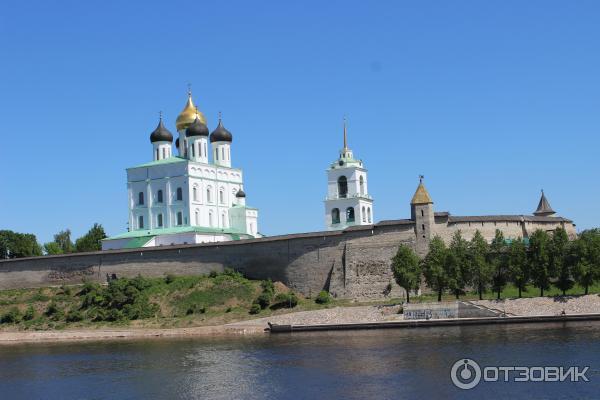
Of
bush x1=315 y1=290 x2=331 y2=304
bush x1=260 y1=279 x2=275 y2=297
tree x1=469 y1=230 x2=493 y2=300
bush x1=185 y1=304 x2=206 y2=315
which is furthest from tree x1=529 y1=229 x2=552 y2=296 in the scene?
bush x1=185 y1=304 x2=206 y2=315

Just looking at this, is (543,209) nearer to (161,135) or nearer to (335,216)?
(335,216)

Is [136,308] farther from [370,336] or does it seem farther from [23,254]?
[23,254]

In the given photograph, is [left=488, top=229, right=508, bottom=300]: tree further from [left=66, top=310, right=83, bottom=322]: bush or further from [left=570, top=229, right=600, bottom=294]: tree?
[left=66, top=310, right=83, bottom=322]: bush

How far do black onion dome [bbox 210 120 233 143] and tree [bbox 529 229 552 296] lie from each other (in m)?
26.8

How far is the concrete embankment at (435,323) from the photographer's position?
115 ft

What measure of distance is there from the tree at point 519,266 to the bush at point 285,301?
982cm

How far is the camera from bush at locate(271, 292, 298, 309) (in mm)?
41125

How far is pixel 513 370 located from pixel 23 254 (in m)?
47.2

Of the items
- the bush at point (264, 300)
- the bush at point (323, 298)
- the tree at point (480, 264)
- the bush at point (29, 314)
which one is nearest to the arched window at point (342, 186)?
the bush at point (323, 298)

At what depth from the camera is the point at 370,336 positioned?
34.1 m

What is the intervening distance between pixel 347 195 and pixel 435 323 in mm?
22130

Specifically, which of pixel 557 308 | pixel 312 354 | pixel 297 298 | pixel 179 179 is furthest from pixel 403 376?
pixel 179 179

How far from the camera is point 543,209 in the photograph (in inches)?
2000

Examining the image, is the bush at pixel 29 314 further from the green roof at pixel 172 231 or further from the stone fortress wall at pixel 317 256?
the green roof at pixel 172 231
